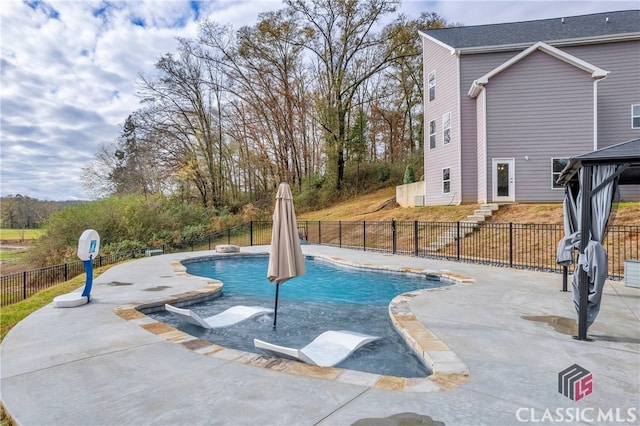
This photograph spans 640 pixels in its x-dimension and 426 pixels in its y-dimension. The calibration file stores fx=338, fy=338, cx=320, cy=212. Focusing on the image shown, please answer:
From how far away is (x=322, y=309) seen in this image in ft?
19.5

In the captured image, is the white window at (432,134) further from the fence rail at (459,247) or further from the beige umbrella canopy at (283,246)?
the beige umbrella canopy at (283,246)

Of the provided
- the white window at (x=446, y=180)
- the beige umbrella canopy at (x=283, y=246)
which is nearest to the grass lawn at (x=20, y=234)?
the beige umbrella canopy at (x=283, y=246)

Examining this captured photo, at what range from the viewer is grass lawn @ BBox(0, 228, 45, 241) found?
1319 centimetres

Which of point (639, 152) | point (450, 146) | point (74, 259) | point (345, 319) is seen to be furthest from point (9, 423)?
point (450, 146)

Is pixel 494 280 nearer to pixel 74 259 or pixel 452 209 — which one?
pixel 452 209

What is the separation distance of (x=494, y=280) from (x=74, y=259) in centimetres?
1335

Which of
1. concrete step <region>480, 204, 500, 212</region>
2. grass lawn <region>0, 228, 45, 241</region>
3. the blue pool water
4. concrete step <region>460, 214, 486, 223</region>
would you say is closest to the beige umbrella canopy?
the blue pool water

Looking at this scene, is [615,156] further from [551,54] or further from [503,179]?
[551,54]

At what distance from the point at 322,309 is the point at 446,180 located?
11170 millimetres

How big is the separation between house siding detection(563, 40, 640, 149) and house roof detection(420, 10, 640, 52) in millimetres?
603

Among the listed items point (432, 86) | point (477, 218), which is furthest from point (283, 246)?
point (432, 86)

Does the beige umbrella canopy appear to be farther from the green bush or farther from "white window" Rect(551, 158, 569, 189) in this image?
"white window" Rect(551, 158, 569, 189)

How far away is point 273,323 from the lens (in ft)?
16.4

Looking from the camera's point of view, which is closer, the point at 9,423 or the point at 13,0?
the point at 9,423
